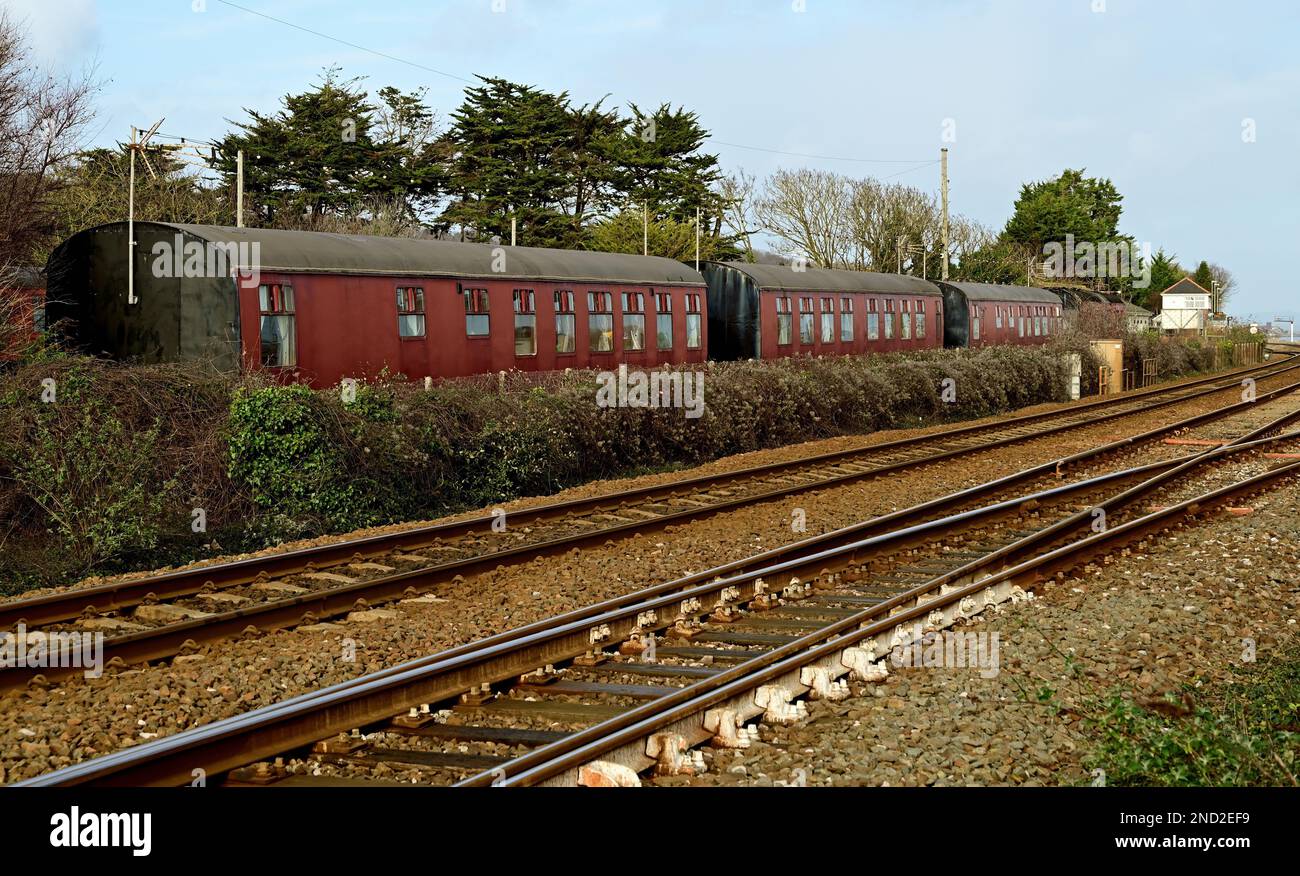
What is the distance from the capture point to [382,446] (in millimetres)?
13750

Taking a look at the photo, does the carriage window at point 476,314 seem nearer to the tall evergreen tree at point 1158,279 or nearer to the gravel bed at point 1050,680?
the gravel bed at point 1050,680

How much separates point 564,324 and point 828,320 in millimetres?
10490

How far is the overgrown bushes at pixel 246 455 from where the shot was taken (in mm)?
11914

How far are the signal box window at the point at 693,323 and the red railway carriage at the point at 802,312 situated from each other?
2.09 m

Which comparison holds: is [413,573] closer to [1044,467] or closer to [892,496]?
[892,496]

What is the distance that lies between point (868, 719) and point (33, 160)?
840 inches

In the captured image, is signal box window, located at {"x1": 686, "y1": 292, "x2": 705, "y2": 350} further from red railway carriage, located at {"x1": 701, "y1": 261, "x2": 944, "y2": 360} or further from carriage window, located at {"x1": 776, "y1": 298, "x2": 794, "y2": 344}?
carriage window, located at {"x1": 776, "y1": 298, "x2": 794, "y2": 344}

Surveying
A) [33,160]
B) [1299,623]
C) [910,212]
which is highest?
[910,212]

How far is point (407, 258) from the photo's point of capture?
57.9 feet

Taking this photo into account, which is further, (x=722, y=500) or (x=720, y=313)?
(x=720, y=313)

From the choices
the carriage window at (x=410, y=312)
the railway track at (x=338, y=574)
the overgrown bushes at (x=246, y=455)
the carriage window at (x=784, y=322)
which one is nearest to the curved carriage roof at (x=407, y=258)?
the carriage window at (x=410, y=312)

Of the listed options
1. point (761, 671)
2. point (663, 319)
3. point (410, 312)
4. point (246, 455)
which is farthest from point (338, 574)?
point (663, 319)
